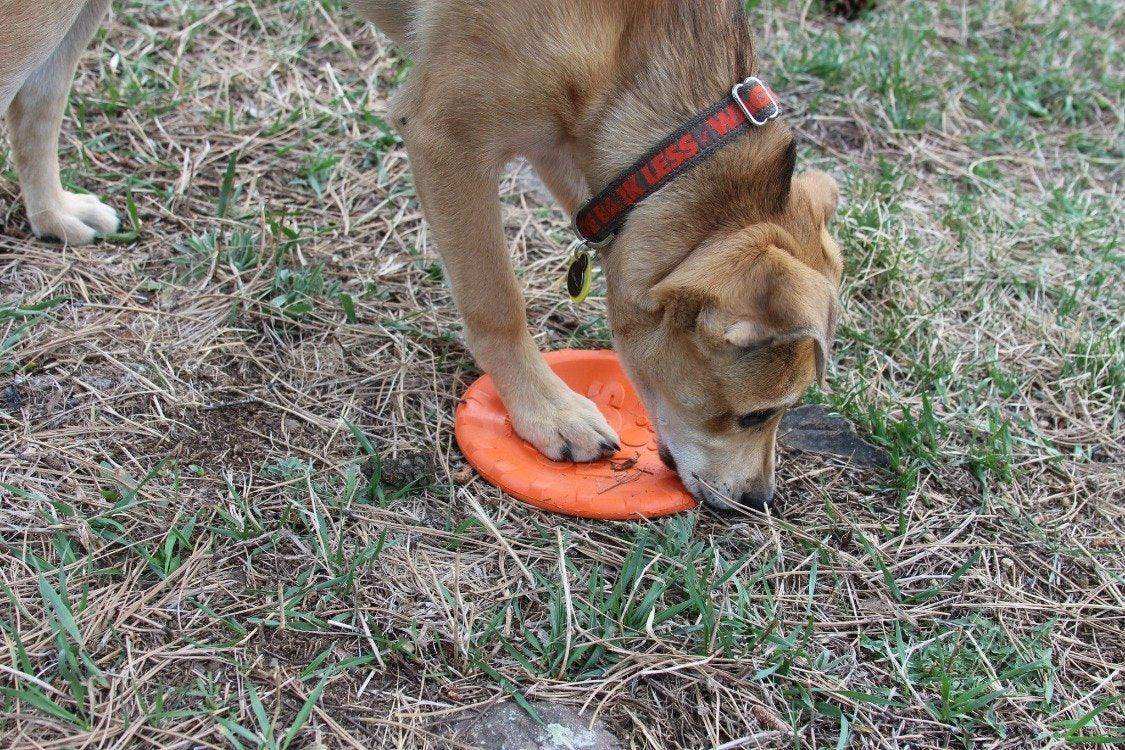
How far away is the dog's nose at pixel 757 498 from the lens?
3477mm

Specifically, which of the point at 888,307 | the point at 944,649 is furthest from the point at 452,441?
the point at 888,307

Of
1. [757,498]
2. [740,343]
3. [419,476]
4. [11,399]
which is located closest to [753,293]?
[740,343]

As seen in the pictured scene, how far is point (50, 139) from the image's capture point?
402 centimetres

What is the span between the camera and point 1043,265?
16.1 ft

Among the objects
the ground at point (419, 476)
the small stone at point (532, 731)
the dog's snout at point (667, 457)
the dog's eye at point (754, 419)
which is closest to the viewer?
the small stone at point (532, 731)

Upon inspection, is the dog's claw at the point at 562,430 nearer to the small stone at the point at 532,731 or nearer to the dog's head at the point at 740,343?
the dog's head at the point at 740,343

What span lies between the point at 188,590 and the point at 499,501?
106cm

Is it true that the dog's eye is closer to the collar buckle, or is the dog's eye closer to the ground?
the ground

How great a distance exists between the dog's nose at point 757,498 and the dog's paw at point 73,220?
113 inches

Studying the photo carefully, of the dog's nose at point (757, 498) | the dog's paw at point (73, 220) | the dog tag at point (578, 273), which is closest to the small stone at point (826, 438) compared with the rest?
the dog's nose at point (757, 498)

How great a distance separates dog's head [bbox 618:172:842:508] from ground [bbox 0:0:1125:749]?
251 millimetres

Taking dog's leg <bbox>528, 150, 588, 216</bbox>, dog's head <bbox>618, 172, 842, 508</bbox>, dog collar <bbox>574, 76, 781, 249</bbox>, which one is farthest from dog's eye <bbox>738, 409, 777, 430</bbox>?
dog's leg <bbox>528, 150, 588, 216</bbox>

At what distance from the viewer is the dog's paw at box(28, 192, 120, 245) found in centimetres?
408

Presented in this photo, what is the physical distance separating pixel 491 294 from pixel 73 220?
1.91 m
